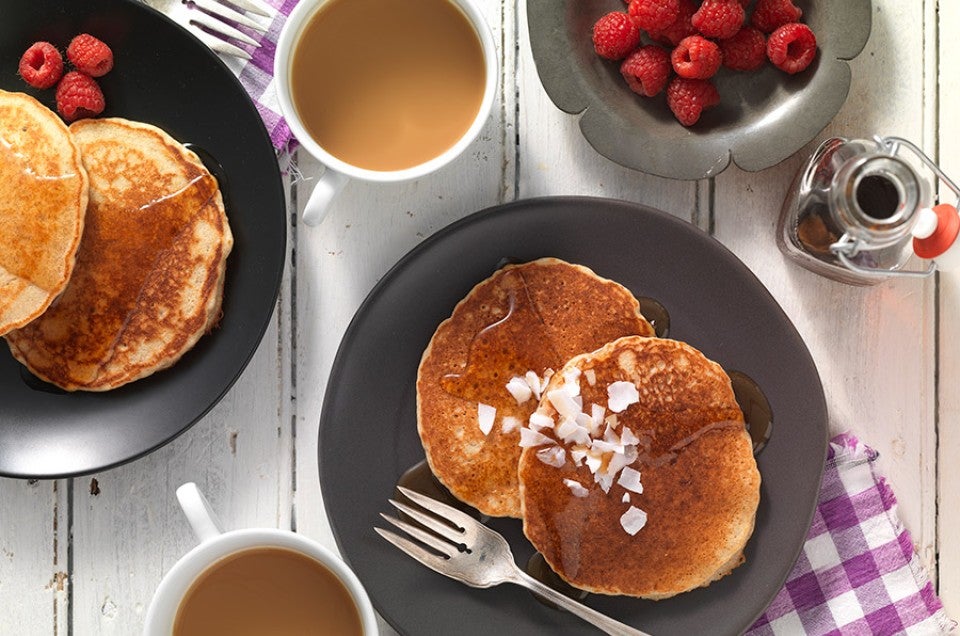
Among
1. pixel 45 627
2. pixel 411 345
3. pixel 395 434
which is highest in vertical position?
pixel 411 345

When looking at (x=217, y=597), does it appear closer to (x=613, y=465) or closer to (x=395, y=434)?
(x=395, y=434)

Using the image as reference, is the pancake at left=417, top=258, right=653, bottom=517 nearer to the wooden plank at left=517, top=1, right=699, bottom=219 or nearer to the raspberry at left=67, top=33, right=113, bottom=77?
the wooden plank at left=517, top=1, right=699, bottom=219

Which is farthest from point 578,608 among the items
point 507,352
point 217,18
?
point 217,18

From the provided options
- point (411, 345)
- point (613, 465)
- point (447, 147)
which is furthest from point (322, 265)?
point (613, 465)

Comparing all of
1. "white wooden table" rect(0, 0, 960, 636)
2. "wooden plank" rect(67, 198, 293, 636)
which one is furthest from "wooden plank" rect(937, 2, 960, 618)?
"wooden plank" rect(67, 198, 293, 636)

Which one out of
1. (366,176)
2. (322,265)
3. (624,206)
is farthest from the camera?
(322,265)

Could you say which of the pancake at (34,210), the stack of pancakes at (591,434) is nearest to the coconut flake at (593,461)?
the stack of pancakes at (591,434)

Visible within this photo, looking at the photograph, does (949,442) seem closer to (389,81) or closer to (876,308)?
(876,308)

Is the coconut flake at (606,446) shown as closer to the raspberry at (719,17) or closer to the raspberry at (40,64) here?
the raspberry at (719,17)
